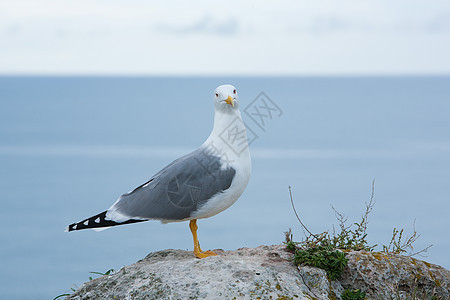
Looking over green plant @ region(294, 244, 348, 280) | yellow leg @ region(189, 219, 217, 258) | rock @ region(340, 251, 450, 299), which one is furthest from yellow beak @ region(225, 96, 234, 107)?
rock @ region(340, 251, 450, 299)

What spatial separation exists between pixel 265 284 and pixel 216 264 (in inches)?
24.7

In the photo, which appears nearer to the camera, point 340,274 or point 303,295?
point 303,295

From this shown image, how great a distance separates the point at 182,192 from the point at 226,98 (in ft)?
4.12

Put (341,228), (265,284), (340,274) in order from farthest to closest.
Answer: (341,228), (340,274), (265,284)

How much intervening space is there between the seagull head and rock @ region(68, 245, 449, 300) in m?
1.82

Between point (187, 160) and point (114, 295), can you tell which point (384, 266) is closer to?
point (187, 160)

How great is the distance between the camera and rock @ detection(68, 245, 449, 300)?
6.48m

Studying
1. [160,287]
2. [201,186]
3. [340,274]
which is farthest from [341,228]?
[160,287]

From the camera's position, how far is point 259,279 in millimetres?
6605

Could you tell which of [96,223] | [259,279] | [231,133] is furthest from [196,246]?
[231,133]

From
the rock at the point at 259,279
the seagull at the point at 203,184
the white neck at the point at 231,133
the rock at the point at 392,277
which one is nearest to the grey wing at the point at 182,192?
the seagull at the point at 203,184

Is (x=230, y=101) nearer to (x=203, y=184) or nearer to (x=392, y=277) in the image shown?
(x=203, y=184)

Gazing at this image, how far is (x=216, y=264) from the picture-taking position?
6.82 metres

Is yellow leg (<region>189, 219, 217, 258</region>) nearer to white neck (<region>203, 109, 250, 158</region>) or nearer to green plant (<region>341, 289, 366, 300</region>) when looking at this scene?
white neck (<region>203, 109, 250, 158</region>)
